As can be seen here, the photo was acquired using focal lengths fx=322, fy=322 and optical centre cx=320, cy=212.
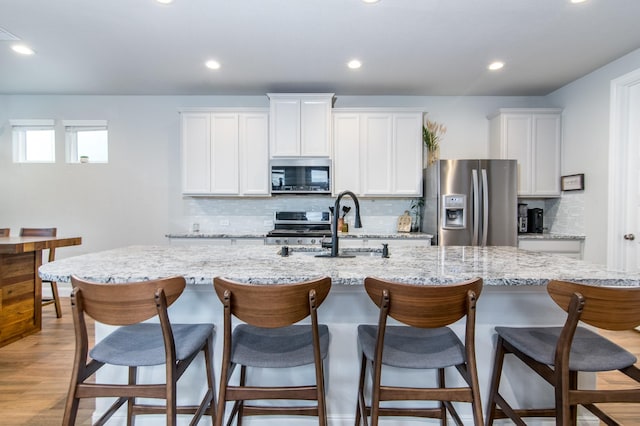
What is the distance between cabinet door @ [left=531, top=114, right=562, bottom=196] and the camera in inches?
158

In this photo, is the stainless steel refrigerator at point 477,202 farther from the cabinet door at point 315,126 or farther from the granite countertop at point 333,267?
the granite countertop at point 333,267

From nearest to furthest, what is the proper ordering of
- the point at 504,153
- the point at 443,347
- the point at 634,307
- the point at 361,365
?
the point at 634,307, the point at 443,347, the point at 361,365, the point at 504,153

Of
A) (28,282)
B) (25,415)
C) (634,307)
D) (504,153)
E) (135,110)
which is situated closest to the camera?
(634,307)

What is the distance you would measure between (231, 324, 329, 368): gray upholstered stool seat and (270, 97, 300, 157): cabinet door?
2.78 meters

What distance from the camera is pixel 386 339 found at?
142cm

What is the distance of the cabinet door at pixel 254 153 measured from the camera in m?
4.07

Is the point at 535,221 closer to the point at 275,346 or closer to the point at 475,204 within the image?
the point at 475,204

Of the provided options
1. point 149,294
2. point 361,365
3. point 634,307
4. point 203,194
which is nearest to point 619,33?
point 634,307

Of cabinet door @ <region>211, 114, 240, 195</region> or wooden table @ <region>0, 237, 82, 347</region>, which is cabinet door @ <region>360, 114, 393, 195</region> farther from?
wooden table @ <region>0, 237, 82, 347</region>

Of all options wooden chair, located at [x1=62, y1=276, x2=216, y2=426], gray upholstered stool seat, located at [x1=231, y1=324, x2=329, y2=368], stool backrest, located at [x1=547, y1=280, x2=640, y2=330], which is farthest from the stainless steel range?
stool backrest, located at [x1=547, y1=280, x2=640, y2=330]

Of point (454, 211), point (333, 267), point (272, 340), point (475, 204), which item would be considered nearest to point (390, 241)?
point (454, 211)

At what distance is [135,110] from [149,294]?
13.4 feet

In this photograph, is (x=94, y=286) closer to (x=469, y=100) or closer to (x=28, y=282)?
(x=28, y=282)

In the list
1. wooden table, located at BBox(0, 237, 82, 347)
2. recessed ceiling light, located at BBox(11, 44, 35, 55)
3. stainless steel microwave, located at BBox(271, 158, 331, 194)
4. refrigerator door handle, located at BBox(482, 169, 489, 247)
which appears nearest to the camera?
wooden table, located at BBox(0, 237, 82, 347)
